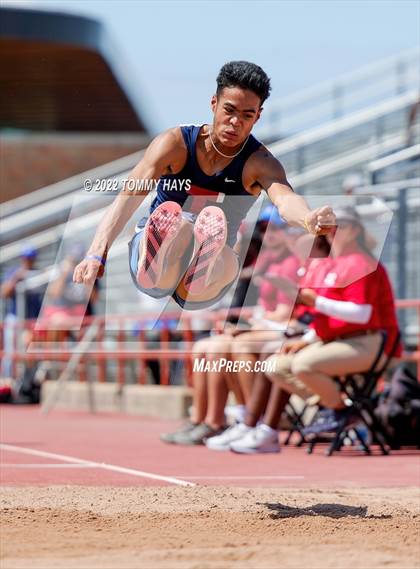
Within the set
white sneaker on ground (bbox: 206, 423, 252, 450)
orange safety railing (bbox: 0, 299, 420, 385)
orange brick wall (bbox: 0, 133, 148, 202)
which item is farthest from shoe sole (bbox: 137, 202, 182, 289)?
orange brick wall (bbox: 0, 133, 148, 202)

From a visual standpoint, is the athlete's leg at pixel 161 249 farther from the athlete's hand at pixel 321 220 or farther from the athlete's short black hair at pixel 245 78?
the athlete's hand at pixel 321 220

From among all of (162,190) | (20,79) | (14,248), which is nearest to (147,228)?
(162,190)

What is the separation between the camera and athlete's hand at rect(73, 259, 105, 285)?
21.3 feet

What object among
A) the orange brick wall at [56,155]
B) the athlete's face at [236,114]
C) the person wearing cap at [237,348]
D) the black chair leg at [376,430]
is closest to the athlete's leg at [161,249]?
the athlete's face at [236,114]

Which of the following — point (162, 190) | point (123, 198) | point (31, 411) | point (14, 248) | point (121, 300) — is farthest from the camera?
point (14, 248)

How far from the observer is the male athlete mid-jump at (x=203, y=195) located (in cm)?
700

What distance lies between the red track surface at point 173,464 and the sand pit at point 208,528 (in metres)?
0.64

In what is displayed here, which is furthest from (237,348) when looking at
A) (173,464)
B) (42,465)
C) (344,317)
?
(42,465)

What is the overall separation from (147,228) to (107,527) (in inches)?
76.6

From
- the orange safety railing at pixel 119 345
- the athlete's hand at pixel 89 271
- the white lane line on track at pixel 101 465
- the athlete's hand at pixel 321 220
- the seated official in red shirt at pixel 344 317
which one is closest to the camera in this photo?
the athlete's hand at pixel 321 220

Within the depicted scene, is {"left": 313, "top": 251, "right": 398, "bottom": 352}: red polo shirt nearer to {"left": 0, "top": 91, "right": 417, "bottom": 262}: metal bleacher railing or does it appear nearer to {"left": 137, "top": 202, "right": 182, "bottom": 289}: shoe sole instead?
{"left": 137, "top": 202, "right": 182, "bottom": 289}: shoe sole

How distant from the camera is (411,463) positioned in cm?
980

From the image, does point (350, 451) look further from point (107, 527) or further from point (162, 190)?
point (107, 527)

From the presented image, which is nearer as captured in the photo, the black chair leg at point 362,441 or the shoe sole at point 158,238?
the shoe sole at point 158,238
